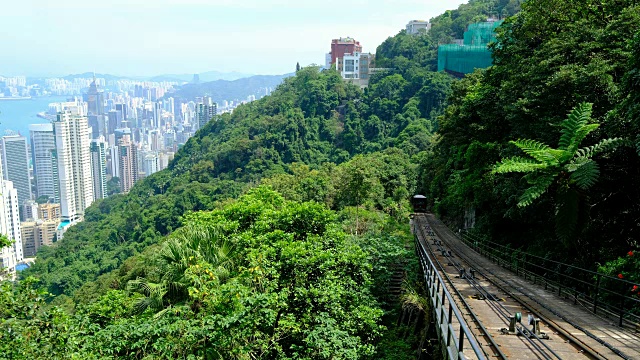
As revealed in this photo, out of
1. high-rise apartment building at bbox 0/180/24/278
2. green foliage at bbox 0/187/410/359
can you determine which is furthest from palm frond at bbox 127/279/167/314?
high-rise apartment building at bbox 0/180/24/278

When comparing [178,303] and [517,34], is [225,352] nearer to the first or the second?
[178,303]

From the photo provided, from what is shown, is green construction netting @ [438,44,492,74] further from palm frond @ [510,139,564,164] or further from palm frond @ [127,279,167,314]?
palm frond @ [127,279,167,314]

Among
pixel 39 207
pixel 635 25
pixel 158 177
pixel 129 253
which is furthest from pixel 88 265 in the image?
pixel 39 207

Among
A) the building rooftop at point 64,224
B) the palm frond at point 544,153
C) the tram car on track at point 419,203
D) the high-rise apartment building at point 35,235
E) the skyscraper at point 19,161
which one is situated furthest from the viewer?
the skyscraper at point 19,161

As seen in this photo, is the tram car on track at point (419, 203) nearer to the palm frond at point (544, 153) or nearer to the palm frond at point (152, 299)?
the palm frond at point (544, 153)

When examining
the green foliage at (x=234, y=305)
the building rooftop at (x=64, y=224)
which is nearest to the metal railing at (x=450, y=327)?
the green foliage at (x=234, y=305)
